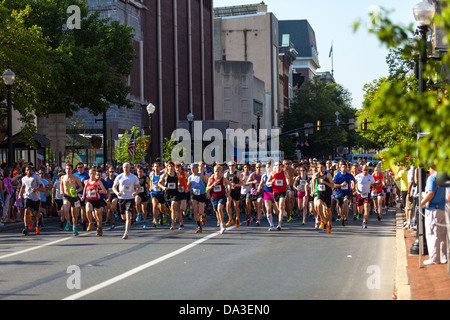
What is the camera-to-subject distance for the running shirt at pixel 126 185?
19547 mm

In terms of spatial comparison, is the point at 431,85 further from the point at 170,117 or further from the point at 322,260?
the point at 170,117

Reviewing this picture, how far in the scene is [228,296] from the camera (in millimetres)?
9922

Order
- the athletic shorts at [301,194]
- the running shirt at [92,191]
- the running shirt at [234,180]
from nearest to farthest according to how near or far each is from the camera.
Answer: the running shirt at [92,191] → the running shirt at [234,180] → the athletic shorts at [301,194]

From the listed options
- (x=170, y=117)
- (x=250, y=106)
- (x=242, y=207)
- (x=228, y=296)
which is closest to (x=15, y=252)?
(x=228, y=296)

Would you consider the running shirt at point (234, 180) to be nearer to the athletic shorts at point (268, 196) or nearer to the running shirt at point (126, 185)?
the athletic shorts at point (268, 196)

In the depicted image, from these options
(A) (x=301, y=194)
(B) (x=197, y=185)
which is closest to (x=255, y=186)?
(A) (x=301, y=194)

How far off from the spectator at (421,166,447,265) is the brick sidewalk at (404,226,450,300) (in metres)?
0.30

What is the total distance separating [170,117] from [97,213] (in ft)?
154

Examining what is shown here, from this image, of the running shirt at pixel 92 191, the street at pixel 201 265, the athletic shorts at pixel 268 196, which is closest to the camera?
the street at pixel 201 265

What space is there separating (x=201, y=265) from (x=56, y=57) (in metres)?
22.5

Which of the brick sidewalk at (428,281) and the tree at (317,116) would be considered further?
the tree at (317,116)

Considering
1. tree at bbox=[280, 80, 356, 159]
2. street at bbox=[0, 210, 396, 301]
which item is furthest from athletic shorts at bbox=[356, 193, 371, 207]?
tree at bbox=[280, 80, 356, 159]

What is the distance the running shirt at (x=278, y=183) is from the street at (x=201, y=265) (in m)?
1.22

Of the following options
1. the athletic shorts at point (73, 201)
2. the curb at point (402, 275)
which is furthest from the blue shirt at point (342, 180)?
the athletic shorts at point (73, 201)
